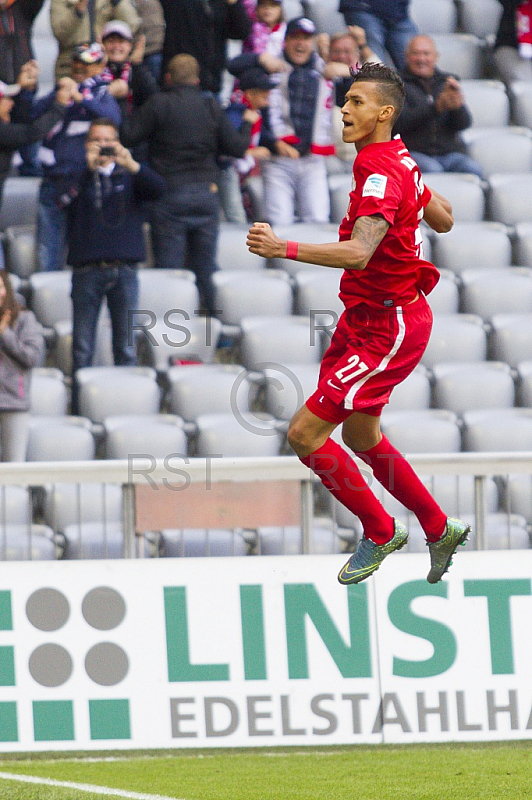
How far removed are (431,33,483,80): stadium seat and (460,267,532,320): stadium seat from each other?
2.76m

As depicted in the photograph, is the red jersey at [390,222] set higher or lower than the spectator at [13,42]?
lower

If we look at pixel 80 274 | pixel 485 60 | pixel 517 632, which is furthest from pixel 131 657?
pixel 485 60

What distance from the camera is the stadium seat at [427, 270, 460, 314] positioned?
31.5 ft

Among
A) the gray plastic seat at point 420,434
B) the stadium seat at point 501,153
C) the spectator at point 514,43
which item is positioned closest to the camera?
the gray plastic seat at point 420,434

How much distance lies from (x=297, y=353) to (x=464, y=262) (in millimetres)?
1799

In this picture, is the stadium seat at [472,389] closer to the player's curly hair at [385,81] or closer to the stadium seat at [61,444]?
the stadium seat at [61,444]

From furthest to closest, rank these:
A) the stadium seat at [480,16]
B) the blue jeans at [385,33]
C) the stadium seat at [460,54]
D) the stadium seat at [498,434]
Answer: the stadium seat at [480,16]
the stadium seat at [460,54]
the blue jeans at [385,33]
the stadium seat at [498,434]

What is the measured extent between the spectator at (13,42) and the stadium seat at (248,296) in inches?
82.4

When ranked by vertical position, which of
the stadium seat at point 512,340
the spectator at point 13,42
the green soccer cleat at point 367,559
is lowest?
the green soccer cleat at point 367,559

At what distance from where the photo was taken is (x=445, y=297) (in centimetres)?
962

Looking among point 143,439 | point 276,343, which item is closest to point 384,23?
point 276,343

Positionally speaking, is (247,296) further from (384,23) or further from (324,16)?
(324,16)

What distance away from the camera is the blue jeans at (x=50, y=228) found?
921 cm

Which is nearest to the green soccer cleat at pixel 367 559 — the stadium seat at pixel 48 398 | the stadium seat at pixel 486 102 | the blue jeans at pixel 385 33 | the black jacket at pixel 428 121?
the stadium seat at pixel 48 398
